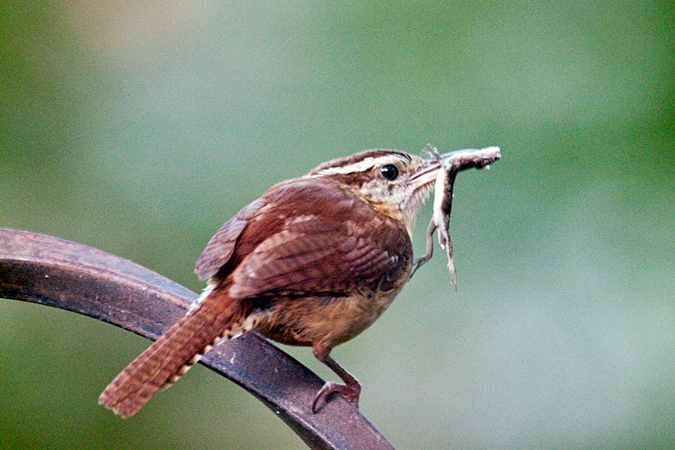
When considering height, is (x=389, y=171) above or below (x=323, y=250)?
above

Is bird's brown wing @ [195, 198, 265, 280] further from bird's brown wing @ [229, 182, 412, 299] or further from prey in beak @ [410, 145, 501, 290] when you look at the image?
prey in beak @ [410, 145, 501, 290]

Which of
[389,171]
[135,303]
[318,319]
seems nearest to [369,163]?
[389,171]

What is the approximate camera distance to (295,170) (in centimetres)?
266

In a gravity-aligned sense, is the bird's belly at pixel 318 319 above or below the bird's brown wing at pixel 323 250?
below

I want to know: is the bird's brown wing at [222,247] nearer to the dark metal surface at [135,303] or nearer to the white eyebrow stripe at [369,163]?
the dark metal surface at [135,303]

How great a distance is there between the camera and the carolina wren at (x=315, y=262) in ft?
4.95

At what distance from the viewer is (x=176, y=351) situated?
1.39 metres

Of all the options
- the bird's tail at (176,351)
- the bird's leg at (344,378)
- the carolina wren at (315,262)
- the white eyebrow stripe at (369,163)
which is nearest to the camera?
the bird's tail at (176,351)

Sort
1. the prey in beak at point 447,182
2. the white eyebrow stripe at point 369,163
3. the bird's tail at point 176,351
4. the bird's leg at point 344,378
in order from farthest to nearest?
the white eyebrow stripe at point 369,163
the bird's leg at point 344,378
the prey in beak at point 447,182
the bird's tail at point 176,351

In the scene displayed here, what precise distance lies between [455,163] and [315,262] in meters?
0.37

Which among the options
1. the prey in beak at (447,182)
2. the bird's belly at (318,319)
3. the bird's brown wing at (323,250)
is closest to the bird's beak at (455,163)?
the prey in beak at (447,182)

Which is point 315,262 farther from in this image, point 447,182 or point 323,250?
point 447,182

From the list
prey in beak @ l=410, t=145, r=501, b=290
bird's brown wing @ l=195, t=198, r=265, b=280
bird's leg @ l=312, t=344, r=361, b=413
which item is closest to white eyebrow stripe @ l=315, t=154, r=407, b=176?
A: prey in beak @ l=410, t=145, r=501, b=290

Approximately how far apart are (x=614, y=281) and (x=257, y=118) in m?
1.29
